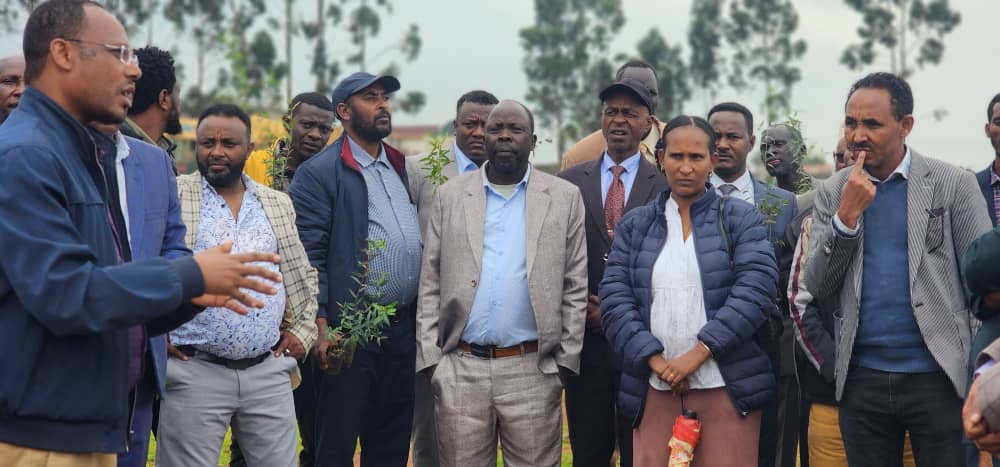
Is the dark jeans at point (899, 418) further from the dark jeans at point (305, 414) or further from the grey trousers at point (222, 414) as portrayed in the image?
the dark jeans at point (305, 414)

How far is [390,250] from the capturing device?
638 cm

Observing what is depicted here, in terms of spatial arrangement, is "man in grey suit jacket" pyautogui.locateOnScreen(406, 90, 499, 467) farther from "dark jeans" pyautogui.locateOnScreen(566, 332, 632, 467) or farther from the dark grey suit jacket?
"dark jeans" pyautogui.locateOnScreen(566, 332, 632, 467)

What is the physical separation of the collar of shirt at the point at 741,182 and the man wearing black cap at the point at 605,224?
0.45m

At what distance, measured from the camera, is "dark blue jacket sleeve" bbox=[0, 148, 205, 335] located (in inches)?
130

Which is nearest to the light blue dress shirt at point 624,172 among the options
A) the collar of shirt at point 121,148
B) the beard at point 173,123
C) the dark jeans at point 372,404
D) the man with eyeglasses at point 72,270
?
the dark jeans at point 372,404

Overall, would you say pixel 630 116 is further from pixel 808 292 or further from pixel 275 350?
pixel 275 350

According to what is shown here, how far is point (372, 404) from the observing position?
655 cm

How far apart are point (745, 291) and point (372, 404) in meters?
2.43

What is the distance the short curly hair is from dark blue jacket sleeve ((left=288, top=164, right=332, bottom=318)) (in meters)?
0.95

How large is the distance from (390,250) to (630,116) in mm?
1755

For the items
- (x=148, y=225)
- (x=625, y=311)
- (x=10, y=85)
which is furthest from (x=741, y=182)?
(x=10, y=85)

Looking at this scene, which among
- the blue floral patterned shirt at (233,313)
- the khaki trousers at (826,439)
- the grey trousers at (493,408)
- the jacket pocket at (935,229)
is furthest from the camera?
the grey trousers at (493,408)

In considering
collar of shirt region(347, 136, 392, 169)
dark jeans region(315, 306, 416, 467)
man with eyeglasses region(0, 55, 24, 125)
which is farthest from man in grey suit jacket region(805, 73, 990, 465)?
man with eyeglasses region(0, 55, 24, 125)

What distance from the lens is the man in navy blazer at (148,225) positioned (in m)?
4.13
